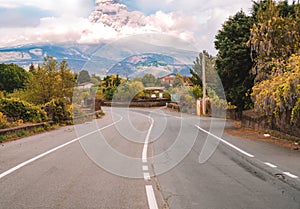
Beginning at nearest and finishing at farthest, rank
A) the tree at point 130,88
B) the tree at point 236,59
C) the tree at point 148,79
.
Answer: the tree at point 148,79 < the tree at point 130,88 < the tree at point 236,59

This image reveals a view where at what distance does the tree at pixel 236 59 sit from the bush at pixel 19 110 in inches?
630

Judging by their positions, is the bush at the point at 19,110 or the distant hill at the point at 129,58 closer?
the distant hill at the point at 129,58

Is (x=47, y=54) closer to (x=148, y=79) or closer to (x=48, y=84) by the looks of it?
(x=48, y=84)

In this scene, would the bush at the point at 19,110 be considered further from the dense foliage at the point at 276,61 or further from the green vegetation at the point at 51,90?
the dense foliage at the point at 276,61

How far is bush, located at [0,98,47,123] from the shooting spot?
22913 millimetres

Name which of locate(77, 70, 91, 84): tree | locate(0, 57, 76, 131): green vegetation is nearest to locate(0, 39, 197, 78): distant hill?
locate(77, 70, 91, 84): tree

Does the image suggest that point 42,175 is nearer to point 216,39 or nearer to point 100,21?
point 100,21

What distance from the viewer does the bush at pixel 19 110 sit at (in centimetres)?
2291

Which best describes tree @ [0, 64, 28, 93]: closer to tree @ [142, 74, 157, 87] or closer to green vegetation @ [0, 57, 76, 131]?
green vegetation @ [0, 57, 76, 131]

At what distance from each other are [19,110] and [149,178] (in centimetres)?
1755

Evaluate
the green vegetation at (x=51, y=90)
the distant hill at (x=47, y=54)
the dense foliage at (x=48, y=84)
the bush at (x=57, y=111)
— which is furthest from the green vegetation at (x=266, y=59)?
the dense foliage at (x=48, y=84)

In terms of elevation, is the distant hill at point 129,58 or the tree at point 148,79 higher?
the distant hill at point 129,58

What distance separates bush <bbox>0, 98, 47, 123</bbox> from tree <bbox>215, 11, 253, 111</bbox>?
16.0 metres

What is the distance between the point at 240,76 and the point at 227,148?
1780cm
